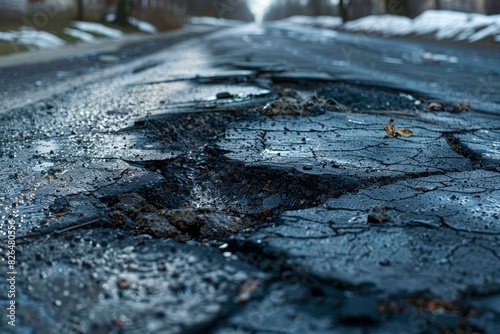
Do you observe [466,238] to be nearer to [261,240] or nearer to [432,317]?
[432,317]

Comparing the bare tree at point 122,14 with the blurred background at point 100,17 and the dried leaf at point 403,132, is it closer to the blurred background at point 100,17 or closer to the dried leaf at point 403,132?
the blurred background at point 100,17

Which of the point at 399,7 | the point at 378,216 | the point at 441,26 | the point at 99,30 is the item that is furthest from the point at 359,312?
the point at 399,7

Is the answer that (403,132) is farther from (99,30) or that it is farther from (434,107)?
(99,30)

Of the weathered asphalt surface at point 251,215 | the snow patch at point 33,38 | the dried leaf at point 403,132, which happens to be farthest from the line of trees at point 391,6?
the weathered asphalt surface at point 251,215

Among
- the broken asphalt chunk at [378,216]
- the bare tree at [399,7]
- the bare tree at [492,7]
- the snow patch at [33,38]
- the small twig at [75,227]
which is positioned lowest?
the small twig at [75,227]

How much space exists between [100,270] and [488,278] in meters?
1.15

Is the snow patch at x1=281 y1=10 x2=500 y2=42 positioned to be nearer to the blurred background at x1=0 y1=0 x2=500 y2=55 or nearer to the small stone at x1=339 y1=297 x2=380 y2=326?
the blurred background at x1=0 y1=0 x2=500 y2=55

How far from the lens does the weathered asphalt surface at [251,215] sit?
1.36 meters

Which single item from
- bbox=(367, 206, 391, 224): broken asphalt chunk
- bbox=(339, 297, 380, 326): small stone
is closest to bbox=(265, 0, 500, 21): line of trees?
bbox=(367, 206, 391, 224): broken asphalt chunk

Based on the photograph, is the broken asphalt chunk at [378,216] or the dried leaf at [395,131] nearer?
the broken asphalt chunk at [378,216]

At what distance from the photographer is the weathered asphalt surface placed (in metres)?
1.36

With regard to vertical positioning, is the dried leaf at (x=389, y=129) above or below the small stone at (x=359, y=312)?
above

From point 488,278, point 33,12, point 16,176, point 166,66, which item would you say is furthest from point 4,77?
point 33,12

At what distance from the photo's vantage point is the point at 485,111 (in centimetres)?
451
